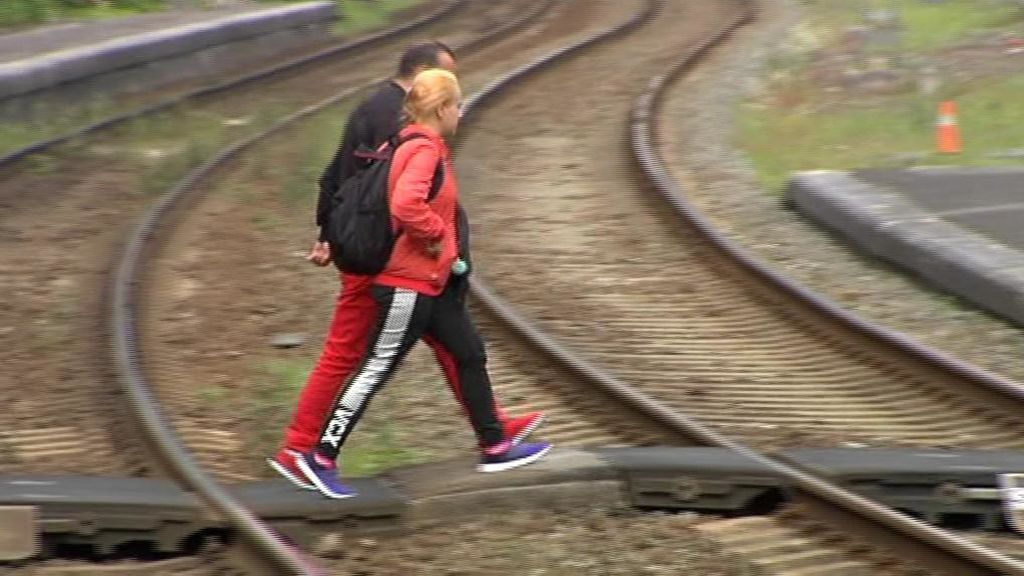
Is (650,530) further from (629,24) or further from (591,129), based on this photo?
(629,24)

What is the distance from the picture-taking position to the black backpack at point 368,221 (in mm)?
5695

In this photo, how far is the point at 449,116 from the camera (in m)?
5.70

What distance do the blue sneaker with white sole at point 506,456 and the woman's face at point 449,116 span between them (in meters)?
1.18

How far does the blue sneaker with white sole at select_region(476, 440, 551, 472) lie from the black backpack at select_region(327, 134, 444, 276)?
843mm

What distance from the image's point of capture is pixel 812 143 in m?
15.2

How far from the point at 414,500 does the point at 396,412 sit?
1.61 m

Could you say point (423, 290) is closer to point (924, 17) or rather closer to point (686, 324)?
point (686, 324)

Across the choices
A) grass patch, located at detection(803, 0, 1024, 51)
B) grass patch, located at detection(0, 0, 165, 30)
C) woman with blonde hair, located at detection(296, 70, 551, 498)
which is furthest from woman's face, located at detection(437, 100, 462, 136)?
grass patch, located at detection(0, 0, 165, 30)

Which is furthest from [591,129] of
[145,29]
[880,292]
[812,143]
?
[145,29]

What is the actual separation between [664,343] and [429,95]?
11.3 ft

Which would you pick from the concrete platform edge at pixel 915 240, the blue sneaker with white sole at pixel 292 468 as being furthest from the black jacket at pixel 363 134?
the concrete platform edge at pixel 915 240

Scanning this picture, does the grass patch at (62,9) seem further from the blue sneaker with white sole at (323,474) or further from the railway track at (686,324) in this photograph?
the blue sneaker with white sole at (323,474)

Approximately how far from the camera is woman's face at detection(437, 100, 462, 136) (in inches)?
224

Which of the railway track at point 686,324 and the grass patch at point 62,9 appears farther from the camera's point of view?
the grass patch at point 62,9
